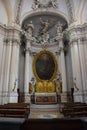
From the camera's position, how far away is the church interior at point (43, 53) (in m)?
11.8

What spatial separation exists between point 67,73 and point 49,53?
2966 millimetres

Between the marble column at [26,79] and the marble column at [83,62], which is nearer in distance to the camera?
the marble column at [83,62]

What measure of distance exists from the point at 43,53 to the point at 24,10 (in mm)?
5297

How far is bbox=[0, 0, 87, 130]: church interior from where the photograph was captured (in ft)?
38.8

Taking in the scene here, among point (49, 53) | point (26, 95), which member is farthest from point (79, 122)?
point (49, 53)

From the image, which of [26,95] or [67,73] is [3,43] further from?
[67,73]

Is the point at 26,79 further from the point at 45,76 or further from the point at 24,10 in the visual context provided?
the point at 24,10

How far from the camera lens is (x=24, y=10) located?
1480 centimetres

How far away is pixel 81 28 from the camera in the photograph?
12.8 metres

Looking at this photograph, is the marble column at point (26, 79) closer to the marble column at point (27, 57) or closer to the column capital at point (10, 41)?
the marble column at point (27, 57)

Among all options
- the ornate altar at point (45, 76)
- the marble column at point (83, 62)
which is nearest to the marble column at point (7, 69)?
the ornate altar at point (45, 76)

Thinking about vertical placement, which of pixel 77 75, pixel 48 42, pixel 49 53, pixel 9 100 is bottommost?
pixel 9 100

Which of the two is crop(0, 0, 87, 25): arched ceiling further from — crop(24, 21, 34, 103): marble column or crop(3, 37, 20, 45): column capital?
crop(3, 37, 20, 45): column capital

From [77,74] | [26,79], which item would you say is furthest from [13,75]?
[77,74]
